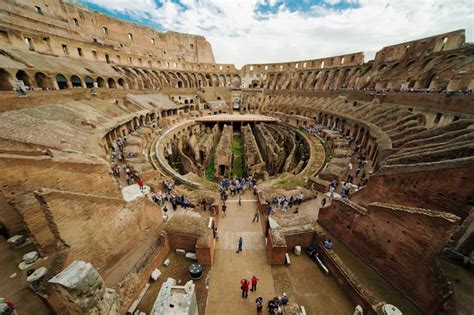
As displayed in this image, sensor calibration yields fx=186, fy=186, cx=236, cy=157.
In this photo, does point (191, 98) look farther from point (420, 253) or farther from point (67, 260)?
point (420, 253)

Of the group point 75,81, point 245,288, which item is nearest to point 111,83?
point 75,81

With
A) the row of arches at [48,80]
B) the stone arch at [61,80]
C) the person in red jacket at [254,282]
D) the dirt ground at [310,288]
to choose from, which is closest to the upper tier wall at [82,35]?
the stone arch at [61,80]

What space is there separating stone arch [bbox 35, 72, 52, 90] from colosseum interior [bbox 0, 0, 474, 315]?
203 mm

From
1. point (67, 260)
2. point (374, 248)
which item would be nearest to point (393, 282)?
point (374, 248)

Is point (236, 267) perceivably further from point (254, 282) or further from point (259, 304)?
point (259, 304)

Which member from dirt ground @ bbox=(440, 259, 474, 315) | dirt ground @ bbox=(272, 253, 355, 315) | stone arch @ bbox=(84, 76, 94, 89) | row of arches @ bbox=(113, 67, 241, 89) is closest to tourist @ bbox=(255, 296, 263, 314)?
dirt ground @ bbox=(272, 253, 355, 315)

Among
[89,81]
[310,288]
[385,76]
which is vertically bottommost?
[310,288]

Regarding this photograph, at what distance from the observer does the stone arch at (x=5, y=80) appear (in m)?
15.6

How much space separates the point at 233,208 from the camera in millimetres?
11352

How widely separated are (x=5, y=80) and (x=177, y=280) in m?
22.7

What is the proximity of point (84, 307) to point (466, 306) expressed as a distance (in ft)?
35.1

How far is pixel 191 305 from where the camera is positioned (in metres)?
5.00

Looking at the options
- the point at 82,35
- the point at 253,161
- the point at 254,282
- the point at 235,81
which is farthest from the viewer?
the point at 235,81

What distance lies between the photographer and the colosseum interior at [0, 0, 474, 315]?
19.1 ft
